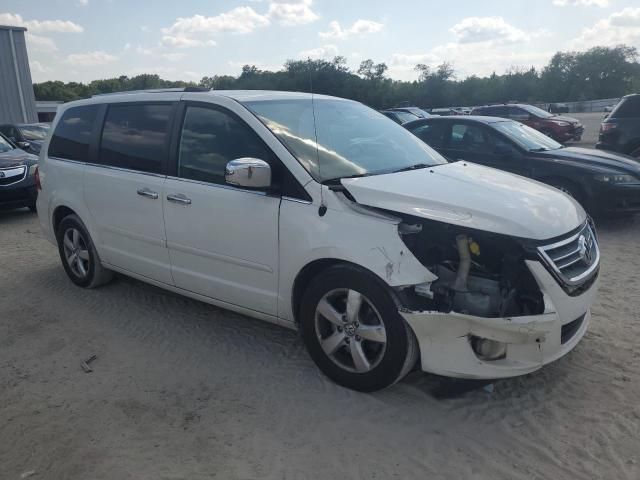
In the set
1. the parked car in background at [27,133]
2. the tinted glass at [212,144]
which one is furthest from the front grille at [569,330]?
the parked car in background at [27,133]

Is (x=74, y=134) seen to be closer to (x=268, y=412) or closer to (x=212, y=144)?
(x=212, y=144)

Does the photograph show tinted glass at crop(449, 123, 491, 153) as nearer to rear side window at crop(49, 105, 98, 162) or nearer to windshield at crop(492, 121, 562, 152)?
windshield at crop(492, 121, 562, 152)

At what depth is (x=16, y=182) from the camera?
912cm

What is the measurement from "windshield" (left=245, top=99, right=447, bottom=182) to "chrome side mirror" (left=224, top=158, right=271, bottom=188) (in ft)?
0.84

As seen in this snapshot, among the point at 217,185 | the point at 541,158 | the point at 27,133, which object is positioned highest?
the point at 217,185

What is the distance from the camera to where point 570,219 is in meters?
3.33

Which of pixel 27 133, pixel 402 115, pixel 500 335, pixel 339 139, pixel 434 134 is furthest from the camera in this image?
pixel 402 115

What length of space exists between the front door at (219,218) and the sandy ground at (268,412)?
51cm

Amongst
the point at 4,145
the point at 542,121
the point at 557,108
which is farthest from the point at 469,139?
the point at 557,108

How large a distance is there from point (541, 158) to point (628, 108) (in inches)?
175

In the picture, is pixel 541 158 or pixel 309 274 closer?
pixel 309 274

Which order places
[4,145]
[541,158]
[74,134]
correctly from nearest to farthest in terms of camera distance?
[74,134] → [541,158] → [4,145]

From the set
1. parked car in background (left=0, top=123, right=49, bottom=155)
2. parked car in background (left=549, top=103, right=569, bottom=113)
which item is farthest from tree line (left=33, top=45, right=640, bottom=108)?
parked car in background (left=0, top=123, right=49, bottom=155)

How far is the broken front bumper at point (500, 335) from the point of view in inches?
112
